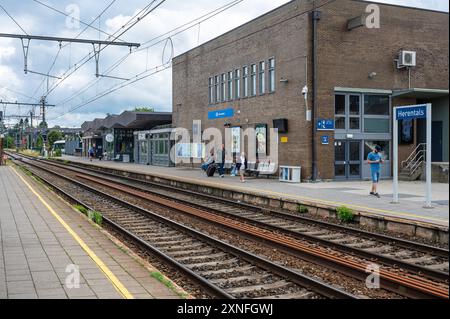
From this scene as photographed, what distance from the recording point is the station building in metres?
47.5

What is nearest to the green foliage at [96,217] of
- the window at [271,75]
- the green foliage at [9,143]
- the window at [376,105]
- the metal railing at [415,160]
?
the window at [271,75]

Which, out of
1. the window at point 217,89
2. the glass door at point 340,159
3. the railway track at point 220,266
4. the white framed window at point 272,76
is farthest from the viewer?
the window at point 217,89

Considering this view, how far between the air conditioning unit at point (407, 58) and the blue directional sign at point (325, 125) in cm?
458

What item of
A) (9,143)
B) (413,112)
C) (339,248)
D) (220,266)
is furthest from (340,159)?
(9,143)

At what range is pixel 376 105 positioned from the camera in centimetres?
2484

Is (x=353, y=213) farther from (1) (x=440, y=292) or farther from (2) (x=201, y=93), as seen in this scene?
Result: (2) (x=201, y=93)

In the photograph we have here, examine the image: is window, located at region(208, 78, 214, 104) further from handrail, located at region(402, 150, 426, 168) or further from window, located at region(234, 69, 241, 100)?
handrail, located at region(402, 150, 426, 168)

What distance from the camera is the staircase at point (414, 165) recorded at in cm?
2334

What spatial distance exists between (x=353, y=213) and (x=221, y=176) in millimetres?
15138

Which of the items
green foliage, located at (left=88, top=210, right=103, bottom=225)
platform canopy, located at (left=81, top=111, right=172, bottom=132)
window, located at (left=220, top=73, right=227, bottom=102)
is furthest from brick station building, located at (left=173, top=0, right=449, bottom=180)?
platform canopy, located at (left=81, top=111, right=172, bottom=132)

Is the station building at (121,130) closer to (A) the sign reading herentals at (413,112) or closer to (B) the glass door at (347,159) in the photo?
(B) the glass door at (347,159)

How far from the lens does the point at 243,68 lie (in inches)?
1180

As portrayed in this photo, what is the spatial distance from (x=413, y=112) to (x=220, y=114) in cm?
1973
